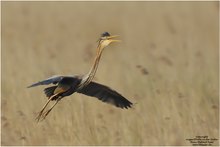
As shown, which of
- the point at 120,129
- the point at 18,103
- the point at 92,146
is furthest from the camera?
the point at 18,103

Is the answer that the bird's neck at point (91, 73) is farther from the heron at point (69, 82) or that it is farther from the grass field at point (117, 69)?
the grass field at point (117, 69)

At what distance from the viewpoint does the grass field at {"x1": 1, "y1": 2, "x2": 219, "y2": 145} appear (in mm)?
8328

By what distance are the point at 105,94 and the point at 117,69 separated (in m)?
2.72

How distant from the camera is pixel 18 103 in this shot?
9180 mm

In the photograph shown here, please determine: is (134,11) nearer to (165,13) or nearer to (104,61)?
(165,13)

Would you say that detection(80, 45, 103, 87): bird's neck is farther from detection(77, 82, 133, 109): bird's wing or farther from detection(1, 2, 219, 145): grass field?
detection(77, 82, 133, 109): bird's wing

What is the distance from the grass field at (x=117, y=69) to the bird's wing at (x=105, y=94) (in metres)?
0.13

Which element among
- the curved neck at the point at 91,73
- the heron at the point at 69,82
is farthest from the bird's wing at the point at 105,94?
the curved neck at the point at 91,73

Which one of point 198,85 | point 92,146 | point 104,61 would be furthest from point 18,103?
point 104,61

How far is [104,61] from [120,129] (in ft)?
15.8

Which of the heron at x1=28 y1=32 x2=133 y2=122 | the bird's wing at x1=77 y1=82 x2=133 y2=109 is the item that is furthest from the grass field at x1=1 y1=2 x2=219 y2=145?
the heron at x1=28 y1=32 x2=133 y2=122

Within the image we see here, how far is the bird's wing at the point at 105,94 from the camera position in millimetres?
8790

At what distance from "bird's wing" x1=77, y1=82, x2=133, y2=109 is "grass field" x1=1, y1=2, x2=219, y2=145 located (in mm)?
129

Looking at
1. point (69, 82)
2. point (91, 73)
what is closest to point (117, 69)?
point (69, 82)
